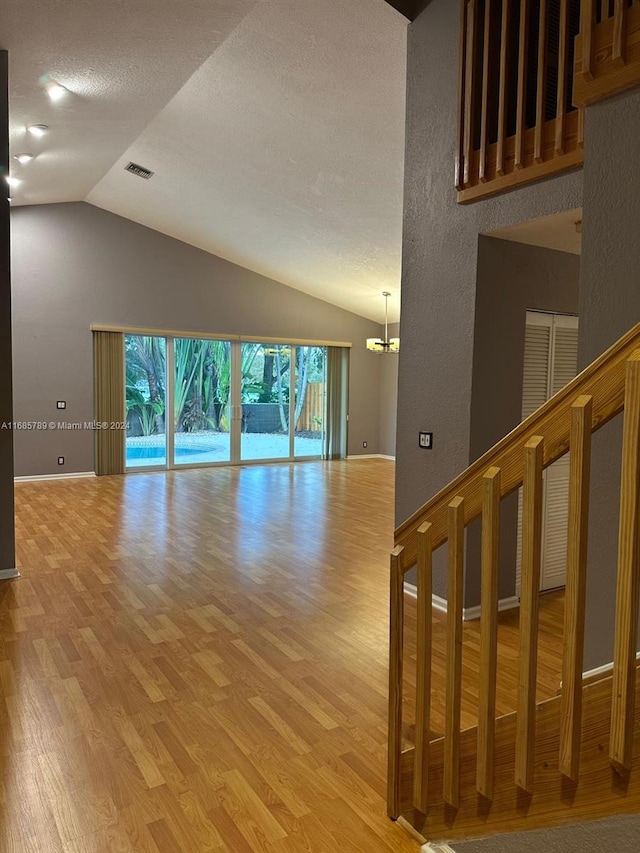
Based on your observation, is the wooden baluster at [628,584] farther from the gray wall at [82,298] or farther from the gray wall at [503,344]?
the gray wall at [82,298]

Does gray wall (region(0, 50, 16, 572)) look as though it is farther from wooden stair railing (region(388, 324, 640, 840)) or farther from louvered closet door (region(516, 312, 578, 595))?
louvered closet door (region(516, 312, 578, 595))

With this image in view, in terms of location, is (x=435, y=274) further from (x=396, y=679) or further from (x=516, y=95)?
(x=396, y=679)

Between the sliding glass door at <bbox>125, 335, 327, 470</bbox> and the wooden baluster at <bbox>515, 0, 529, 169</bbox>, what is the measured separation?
7.18m

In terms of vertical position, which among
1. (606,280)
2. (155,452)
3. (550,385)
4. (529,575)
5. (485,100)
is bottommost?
(155,452)

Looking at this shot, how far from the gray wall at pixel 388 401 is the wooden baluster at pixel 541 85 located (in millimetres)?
8018

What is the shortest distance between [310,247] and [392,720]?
7.22m

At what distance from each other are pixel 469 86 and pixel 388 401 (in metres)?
8.22

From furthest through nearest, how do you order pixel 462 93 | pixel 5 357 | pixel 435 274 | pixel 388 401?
pixel 388 401 < pixel 5 357 < pixel 435 274 < pixel 462 93

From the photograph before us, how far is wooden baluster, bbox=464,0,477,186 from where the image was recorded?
3.38 meters

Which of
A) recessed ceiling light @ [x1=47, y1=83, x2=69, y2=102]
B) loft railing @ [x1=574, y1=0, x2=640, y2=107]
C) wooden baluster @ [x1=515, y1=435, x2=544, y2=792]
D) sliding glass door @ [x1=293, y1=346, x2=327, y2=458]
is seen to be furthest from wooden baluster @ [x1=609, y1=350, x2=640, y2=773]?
sliding glass door @ [x1=293, y1=346, x2=327, y2=458]

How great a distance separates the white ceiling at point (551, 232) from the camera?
3.07 metres

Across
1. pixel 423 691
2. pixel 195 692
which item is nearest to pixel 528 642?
pixel 423 691

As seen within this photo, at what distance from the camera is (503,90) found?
324 centimetres

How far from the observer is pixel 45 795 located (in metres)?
2.00
